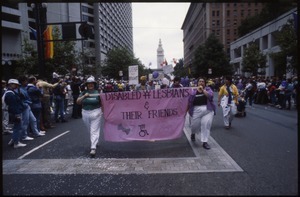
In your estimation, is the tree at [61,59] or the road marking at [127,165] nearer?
the road marking at [127,165]

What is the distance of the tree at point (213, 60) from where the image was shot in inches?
2405

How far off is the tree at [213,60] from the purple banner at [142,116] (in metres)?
55.2

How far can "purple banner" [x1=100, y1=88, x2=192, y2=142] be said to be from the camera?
6.88 meters

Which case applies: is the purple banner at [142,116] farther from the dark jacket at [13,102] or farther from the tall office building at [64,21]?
the tall office building at [64,21]

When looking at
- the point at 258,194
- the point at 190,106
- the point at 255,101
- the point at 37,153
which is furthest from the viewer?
the point at 255,101

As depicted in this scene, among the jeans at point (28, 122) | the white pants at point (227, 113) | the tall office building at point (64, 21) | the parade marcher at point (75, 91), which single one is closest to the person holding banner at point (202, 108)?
the white pants at point (227, 113)

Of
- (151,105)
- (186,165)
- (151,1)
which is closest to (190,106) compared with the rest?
(151,105)

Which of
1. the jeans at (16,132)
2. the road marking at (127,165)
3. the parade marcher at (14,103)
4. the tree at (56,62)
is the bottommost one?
the road marking at (127,165)

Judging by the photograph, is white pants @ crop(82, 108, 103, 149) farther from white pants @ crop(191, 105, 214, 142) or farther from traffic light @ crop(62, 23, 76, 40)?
traffic light @ crop(62, 23, 76, 40)

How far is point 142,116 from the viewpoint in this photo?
22.8 feet

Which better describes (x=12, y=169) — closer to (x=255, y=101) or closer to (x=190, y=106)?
(x=190, y=106)

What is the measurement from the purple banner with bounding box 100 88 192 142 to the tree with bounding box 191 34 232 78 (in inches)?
2175

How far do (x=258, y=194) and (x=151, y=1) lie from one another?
2976 millimetres

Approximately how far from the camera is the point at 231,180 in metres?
4.53
